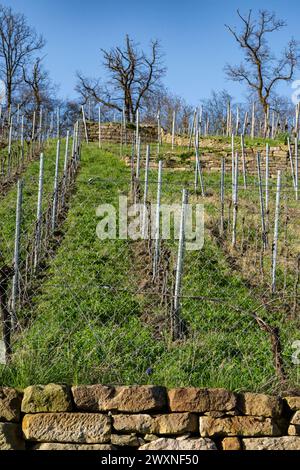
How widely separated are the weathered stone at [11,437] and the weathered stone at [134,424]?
1.64ft

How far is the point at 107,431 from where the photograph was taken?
341cm

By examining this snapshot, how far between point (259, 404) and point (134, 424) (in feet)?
2.25

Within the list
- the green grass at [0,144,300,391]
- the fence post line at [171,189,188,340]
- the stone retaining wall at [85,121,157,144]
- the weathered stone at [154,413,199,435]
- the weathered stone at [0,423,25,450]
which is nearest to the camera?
the weathered stone at [0,423,25,450]

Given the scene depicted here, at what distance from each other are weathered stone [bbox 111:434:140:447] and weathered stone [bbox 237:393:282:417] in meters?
0.59

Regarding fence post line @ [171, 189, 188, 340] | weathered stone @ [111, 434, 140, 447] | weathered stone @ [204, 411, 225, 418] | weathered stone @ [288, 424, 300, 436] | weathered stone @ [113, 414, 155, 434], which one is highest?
fence post line @ [171, 189, 188, 340]

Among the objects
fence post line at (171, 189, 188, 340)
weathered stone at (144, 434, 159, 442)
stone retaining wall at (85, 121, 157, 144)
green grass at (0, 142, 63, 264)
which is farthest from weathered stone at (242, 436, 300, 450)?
stone retaining wall at (85, 121, 157, 144)

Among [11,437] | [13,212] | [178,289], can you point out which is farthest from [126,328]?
[13,212]

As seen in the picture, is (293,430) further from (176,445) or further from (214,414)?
(176,445)

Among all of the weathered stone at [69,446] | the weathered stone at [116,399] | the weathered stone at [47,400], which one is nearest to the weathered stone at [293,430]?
the weathered stone at [116,399]

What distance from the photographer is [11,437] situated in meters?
3.37

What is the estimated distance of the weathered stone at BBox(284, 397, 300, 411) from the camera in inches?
142

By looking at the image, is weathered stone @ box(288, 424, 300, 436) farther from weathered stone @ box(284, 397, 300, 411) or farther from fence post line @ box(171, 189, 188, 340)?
fence post line @ box(171, 189, 188, 340)
